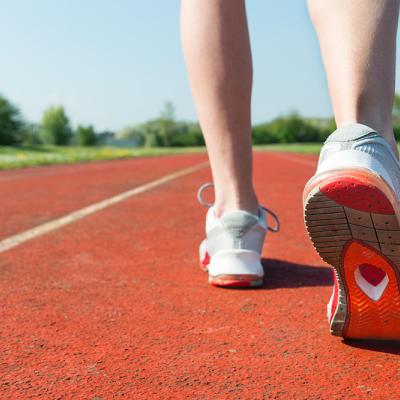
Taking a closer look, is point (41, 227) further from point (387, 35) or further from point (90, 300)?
point (387, 35)

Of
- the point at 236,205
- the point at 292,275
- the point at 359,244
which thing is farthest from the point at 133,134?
the point at 359,244

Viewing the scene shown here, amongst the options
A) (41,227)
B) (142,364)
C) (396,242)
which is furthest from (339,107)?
(41,227)

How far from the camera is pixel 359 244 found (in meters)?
1.18

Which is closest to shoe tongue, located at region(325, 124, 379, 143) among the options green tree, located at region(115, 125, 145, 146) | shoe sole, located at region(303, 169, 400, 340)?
shoe sole, located at region(303, 169, 400, 340)

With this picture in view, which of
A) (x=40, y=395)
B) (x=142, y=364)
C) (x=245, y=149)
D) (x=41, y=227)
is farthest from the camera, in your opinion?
(x=41, y=227)

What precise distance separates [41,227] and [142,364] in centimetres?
208

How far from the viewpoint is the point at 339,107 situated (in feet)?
A: 4.31

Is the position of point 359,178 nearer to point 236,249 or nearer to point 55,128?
point 236,249

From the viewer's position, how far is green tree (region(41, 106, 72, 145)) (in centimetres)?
7631

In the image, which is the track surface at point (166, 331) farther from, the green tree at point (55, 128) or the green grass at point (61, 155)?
the green tree at point (55, 128)

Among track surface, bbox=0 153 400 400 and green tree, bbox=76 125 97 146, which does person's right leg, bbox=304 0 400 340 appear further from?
green tree, bbox=76 125 97 146

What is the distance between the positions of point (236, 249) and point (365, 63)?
824mm

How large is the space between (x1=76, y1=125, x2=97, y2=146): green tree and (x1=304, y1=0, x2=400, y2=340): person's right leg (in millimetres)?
80572

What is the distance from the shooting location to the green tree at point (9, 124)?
167 ft
